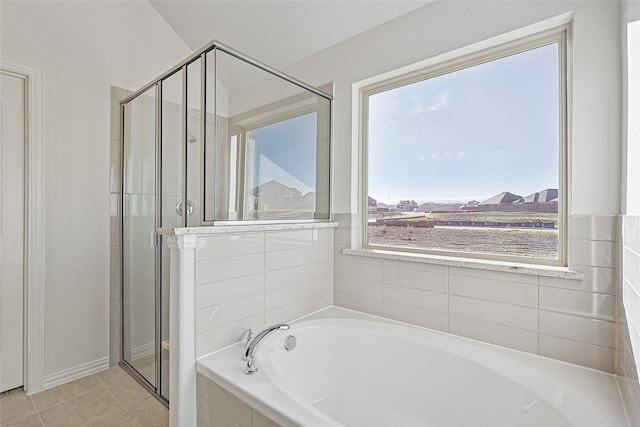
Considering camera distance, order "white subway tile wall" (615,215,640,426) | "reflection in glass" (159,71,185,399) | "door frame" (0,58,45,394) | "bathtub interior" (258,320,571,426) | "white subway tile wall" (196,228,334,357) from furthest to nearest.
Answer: "door frame" (0,58,45,394), "reflection in glass" (159,71,185,399), "white subway tile wall" (196,228,334,357), "bathtub interior" (258,320,571,426), "white subway tile wall" (615,215,640,426)

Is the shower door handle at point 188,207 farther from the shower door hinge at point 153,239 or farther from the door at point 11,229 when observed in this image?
the door at point 11,229

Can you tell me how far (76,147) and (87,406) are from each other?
165 centimetres

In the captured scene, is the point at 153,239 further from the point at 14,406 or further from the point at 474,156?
the point at 474,156

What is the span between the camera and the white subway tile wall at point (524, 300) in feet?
4.47

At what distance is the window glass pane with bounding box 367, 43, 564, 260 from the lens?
5.26 feet

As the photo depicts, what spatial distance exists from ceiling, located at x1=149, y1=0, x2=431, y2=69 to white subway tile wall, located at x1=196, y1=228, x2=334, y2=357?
1.35m

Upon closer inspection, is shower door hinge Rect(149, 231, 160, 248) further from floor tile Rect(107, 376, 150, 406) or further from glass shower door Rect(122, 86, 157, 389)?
floor tile Rect(107, 376, 150, 406)

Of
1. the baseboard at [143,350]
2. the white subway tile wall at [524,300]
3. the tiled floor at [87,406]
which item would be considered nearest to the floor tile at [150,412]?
the tiled floor at [87,406]

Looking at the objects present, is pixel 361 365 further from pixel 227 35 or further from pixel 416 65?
pixel 227 35

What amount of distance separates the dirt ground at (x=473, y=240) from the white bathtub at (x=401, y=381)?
49cm

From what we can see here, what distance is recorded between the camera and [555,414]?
1.15 metres

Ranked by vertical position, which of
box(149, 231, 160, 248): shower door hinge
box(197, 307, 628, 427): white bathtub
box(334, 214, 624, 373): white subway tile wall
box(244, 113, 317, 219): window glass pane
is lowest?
box(197, 307, 628, 427): white bathtub

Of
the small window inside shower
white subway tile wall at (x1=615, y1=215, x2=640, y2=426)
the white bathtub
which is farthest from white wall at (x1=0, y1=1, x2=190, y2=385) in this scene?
white subway tile wall at (x1=615, y1=215, x2=640, y2=426)

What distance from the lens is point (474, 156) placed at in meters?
1.81
